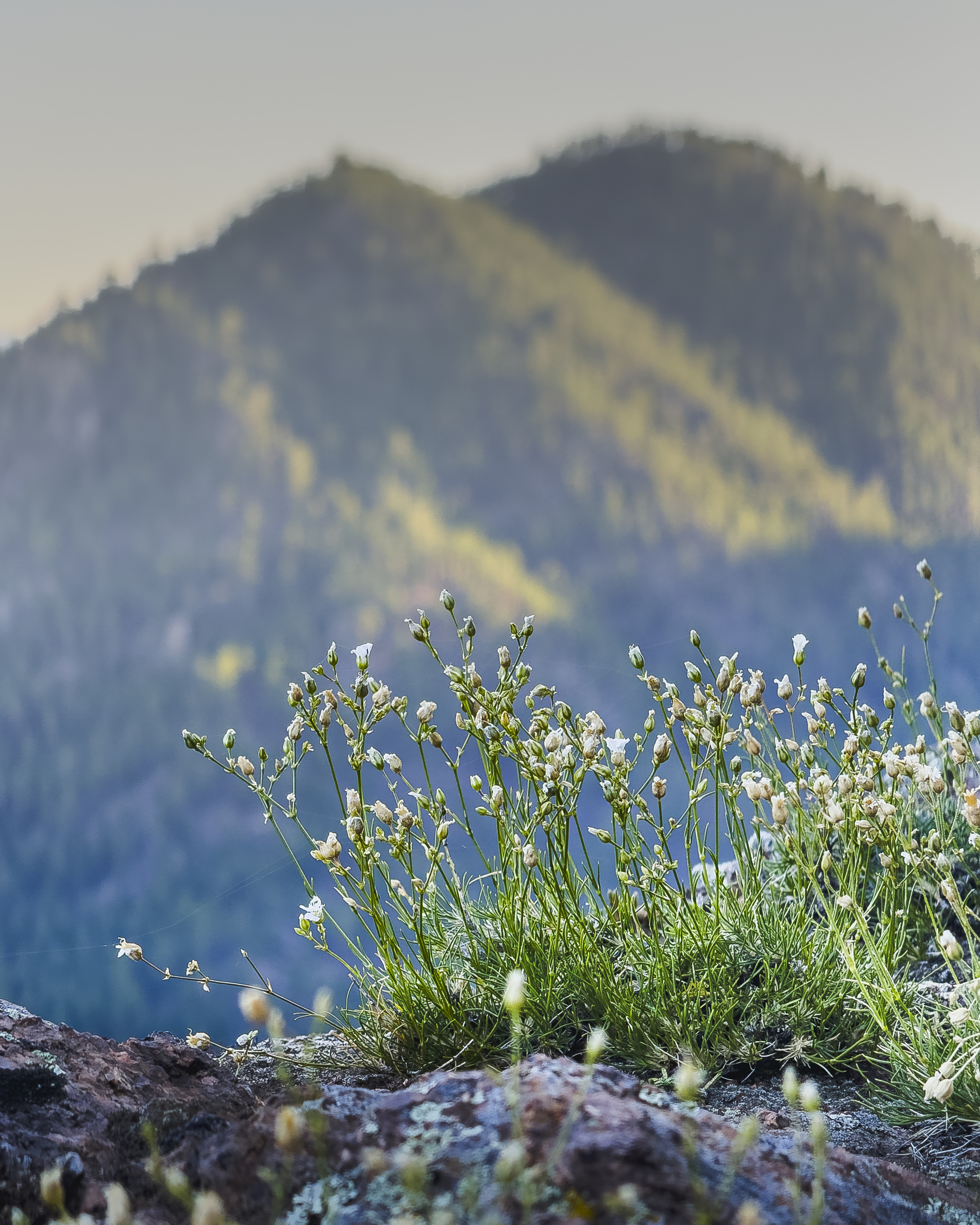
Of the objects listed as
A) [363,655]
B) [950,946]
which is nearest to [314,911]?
[363,655]

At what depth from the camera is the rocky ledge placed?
77 centimetres

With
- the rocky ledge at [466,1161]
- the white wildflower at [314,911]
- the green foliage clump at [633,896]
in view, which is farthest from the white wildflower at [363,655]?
the rocky ledge at [466,1161]

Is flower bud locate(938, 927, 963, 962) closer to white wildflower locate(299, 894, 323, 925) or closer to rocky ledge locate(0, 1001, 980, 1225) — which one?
rocky ledge locate(0, 1001, 980, 1225)

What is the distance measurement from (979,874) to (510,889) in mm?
1223

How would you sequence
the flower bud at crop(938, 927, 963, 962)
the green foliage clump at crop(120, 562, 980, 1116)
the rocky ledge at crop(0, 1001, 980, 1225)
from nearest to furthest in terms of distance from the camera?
the rocky ledge at crop(0, 1001, 980, 1225) < the flower bud at crop(938, 927, 963, 962) < the green foliage clump at crop(120, 562, 980, 1116)

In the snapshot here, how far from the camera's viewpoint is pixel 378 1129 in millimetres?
886

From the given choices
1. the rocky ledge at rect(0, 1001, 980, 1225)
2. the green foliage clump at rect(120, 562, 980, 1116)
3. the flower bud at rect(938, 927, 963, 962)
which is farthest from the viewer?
the green foliage clump at rect(120, 562, 980, 1116)

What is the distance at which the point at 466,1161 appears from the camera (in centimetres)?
83

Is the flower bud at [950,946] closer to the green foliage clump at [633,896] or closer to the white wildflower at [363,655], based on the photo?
the green foliage clump at [633,896]

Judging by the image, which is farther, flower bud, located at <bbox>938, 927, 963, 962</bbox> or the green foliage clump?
the green foliage clump

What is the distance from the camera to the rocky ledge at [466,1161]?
2.54 feet

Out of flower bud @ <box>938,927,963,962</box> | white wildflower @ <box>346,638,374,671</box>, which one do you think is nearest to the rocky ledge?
flower bud @ <box>938,927,963,962</box>

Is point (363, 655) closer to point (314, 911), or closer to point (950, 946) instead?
point (314, 911)

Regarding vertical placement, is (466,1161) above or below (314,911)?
below
